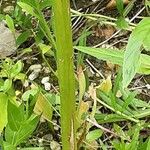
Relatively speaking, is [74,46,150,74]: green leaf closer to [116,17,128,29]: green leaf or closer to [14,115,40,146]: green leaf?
[14,115,40,146]: green leaf

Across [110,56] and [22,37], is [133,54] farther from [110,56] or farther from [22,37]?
[22,37]

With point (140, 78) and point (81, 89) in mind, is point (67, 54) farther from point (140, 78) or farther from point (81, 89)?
point (140, 78)

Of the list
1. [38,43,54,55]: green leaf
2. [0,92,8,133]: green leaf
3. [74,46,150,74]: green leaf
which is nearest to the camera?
[74,46,150,74]: green leaf

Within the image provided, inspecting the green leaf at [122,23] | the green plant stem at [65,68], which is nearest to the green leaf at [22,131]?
the green plant stem at [65,68]

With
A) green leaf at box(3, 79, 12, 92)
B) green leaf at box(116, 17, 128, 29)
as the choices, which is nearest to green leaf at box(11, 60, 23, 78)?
green leaf at box(3, 79, 12, 92)

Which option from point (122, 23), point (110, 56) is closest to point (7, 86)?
point (110, 56)

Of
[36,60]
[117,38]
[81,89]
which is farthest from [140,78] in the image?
[81,89]
